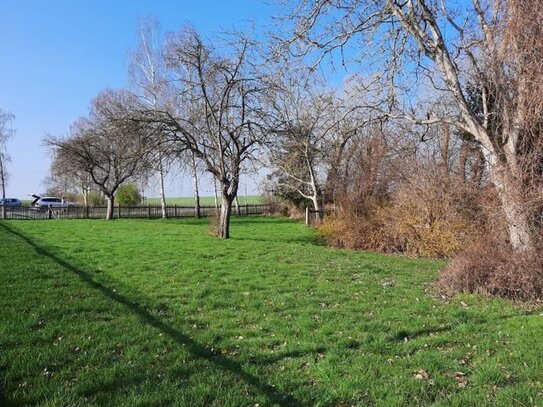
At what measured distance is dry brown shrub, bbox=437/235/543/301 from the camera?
8.12 meters

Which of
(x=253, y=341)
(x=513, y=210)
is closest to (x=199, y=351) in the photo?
(x=253, y=341)

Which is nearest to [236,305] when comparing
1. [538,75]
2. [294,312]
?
[294,312]

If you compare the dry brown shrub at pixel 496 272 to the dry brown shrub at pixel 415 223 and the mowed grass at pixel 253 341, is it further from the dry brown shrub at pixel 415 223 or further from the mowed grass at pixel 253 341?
the dry brown shrub at pixel 415 223

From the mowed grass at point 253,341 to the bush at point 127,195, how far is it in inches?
1730

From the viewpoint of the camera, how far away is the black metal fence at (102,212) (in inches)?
1517

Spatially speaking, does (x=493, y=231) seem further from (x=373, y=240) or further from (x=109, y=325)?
(x=373, y=240)

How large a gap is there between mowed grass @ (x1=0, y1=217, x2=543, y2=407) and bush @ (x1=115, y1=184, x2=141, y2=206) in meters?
44.0

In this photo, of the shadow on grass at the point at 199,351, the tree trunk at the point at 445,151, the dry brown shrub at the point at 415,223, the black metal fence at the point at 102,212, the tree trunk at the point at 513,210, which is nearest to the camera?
the shadow on grass at the point at 199,351

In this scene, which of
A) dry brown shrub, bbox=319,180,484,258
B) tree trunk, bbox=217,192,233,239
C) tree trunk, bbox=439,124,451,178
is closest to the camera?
dry brown shrub, bbox=319,180,484,258

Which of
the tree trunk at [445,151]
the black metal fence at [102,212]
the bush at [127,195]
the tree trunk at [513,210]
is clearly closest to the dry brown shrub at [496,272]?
the tree trunk at [513,210]

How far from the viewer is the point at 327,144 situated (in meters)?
25.0

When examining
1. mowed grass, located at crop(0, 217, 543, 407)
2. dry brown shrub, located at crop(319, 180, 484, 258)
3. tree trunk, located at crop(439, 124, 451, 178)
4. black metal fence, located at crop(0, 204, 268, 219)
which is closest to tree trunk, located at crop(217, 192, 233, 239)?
dry brown shrub, located at crop(319, 180, 484, 258)

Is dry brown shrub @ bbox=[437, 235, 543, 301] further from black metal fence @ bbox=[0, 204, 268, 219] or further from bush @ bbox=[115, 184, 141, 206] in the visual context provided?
bush @ bbox=[115, 184, 141, 206]

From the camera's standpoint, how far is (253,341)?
5.73m
